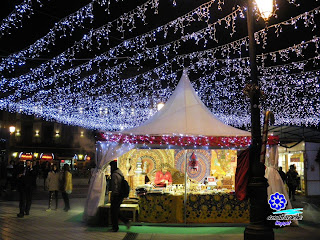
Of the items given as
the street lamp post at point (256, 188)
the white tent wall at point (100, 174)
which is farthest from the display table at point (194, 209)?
the street lamp post at point (256, 188)

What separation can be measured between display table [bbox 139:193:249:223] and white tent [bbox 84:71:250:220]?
4.54 ft

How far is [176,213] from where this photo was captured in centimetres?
1012

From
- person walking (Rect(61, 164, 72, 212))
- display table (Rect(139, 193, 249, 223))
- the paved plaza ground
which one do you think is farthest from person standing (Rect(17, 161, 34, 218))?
display table (Rect(139, 193, 249, 223))

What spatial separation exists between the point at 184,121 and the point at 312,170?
12511 millimetres

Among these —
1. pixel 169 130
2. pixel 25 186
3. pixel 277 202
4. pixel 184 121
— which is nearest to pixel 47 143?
pixel 25 186

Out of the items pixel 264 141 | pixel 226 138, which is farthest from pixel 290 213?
pixel 226 138

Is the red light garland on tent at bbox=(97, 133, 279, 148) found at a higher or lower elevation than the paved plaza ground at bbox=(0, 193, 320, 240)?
higher

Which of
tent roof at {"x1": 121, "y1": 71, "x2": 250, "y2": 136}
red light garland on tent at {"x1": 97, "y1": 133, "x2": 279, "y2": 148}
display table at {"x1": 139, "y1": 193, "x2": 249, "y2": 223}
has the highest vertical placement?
tent roof at {"x1": 121, "y1": 71, "x2": 250, "y2": 136}

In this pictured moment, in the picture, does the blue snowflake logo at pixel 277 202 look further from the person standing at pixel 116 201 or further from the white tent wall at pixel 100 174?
the white tent wall at pixel 100 174

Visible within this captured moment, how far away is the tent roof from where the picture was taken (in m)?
10.6

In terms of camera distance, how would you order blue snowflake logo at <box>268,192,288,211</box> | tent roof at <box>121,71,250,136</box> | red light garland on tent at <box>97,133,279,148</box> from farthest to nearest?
1. tent roof at <box>121,71,250,136</box>
2. red light garland on tent at <box>97,133,279,148</box>
3. blue snowflake logo at <box>268,192,288,211</box>

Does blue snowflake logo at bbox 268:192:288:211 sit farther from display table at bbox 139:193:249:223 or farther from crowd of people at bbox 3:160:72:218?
crowd of people at bbox 3:160:72:218

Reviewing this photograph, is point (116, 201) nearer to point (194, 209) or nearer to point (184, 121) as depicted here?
point (194, 209)

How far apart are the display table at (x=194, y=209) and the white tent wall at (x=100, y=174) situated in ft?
4.00
